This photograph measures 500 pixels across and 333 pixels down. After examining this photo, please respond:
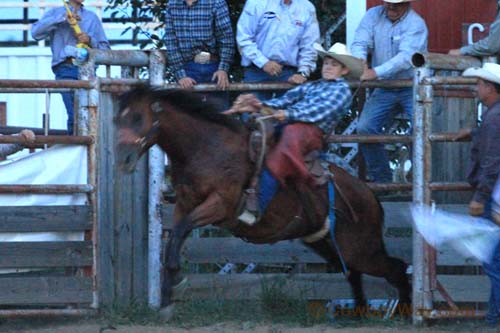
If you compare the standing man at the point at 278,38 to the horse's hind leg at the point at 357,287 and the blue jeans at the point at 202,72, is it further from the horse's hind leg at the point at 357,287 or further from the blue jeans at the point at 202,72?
the horse's hind leg at the point at 357,287

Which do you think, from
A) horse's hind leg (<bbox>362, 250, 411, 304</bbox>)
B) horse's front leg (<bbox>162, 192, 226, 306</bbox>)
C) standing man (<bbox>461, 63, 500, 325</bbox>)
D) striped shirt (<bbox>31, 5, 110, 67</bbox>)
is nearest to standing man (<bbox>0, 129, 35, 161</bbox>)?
striped shirt (<bbox>31, 5, 110, 67</bbox>)

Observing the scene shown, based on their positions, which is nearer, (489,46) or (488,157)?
(488,157)

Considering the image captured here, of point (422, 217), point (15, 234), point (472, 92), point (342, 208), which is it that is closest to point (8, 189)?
point (15, 234)

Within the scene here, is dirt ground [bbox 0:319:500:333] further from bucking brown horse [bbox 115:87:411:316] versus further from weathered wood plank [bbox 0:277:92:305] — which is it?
bucking brown horse [bbox 115:87:411:316]

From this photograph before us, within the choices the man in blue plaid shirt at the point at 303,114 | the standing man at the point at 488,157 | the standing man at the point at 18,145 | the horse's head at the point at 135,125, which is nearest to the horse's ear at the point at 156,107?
the horse's head at the point at 135,125

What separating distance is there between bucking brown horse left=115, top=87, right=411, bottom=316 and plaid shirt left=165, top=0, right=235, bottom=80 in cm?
100

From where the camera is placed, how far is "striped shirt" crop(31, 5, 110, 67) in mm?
9945

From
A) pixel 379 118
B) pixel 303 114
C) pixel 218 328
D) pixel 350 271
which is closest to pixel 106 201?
pixel 218 328

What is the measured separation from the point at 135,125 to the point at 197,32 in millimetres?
1558

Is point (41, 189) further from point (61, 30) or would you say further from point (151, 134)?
point (61, 30)

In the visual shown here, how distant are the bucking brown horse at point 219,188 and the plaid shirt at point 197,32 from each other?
999 millimetres

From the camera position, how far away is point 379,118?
30.2 feet

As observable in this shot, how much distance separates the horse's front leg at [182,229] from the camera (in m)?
7.89

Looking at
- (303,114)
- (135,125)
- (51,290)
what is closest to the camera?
(135,125)
